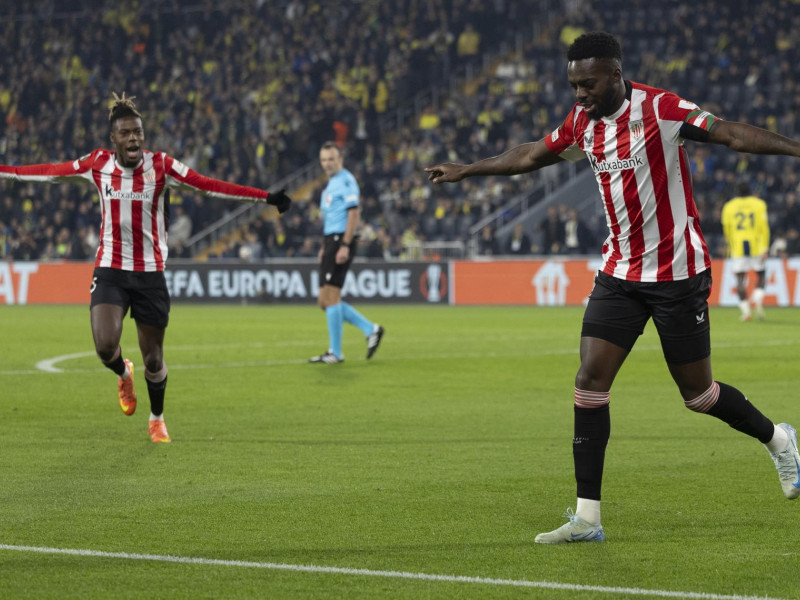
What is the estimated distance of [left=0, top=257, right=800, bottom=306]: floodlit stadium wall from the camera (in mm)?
27672

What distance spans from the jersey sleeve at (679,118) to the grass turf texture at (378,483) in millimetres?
1692

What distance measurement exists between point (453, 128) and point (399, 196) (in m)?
2.76

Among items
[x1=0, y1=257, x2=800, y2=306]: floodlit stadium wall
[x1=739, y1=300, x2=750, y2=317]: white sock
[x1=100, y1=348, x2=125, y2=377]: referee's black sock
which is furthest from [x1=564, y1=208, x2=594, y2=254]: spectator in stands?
[x1=100, y1=348, x2=125, y2=377]: referee's black sock

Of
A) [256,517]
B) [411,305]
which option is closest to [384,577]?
[256,517]

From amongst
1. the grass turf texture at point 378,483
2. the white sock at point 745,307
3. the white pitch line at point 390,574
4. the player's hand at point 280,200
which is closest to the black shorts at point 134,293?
the grass turf texture at point 378,483

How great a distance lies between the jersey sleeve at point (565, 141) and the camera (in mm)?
6066

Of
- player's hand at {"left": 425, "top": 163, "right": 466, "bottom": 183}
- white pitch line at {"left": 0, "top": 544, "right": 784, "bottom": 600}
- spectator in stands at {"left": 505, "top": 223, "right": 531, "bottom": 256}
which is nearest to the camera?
white pitch line at {"left": 0, "top": 544, "right": 784, "bottom": 600}

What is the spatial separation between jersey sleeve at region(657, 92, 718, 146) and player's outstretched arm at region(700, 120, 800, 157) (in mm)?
97

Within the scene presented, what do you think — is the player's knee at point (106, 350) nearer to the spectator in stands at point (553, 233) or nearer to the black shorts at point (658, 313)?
the black shorts at point (658, 313)

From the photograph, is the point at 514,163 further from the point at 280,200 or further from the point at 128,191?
the point at 128,191

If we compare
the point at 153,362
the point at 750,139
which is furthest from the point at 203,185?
the point at 750,139

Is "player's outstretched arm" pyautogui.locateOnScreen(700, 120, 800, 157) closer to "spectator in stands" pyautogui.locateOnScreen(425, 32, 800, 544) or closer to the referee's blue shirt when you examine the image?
"spectator in stands" pyautogui.locateOnScreen(425, 32, 800, 544)

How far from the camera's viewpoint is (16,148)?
40062 mm

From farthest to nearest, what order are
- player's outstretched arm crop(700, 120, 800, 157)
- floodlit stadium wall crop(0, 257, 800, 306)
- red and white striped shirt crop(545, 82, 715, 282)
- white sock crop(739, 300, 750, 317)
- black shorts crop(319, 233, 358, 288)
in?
floodlit stadium wall crop(0, 257, 800, 306)
white sock crop(739, 300, 750, 317)
black shorts crop(319, 233, 358, 288)
red and white striped shirt crop(545, 82, 715, 282)
player's outstretched arm crop(700, 120, 800, 157)
